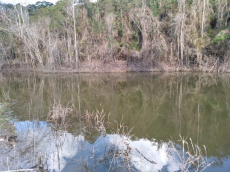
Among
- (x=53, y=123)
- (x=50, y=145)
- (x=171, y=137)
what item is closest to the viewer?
(x=50, y=145)

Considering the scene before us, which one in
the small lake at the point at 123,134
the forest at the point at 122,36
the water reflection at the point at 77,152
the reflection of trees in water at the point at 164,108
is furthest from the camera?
the forest at the point at 122,36

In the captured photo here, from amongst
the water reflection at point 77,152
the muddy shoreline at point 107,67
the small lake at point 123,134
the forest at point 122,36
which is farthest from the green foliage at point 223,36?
the water reflection at point 77,152

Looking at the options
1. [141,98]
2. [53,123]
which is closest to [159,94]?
[141,98]

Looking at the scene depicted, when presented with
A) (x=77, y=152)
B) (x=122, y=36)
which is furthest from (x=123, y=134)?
(x=122, y=36)

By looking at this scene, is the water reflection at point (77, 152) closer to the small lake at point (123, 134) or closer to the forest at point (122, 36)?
the small lake at point (123, 134)

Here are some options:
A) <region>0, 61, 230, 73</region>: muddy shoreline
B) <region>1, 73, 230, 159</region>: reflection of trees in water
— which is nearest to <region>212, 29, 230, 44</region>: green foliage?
<region>0, 61, 230, 73</region>: muddy shoreline

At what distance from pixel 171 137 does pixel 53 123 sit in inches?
164

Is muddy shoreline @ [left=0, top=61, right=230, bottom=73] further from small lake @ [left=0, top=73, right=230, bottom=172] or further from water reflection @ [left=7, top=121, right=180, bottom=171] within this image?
water reflection @ [left=7, top=121, right=180, bottom=171]

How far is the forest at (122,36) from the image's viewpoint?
20.9m

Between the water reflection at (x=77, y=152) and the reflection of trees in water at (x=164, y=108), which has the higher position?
the reflection of trees in water at (x=164, y=108)

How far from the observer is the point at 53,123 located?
7277 millimetres

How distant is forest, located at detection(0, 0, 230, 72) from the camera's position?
20.9 meters

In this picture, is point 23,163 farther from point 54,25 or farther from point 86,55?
point 54,25

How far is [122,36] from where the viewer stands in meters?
25.4
